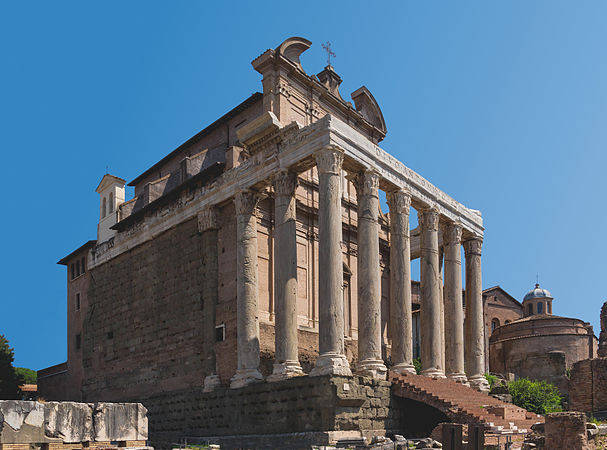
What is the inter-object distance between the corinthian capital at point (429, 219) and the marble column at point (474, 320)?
3.74 m

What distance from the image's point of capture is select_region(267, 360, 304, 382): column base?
66.9 feet

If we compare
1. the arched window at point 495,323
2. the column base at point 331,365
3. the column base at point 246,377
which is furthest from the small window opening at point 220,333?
the arched window at point 495,323

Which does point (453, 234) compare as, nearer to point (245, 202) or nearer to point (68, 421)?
point (245, 202)

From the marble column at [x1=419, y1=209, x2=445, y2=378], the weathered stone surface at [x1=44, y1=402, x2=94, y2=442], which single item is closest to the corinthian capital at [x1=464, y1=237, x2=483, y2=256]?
the marble column at [x1=419, y1=209, x2=445, y2=378]

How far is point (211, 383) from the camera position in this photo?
2306 cm

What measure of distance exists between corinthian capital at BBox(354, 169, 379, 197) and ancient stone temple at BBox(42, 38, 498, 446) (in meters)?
0.04

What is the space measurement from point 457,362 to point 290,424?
861 cm

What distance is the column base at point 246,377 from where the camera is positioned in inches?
849

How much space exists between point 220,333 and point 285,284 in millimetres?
3754

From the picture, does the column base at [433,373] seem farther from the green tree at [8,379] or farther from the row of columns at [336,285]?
the green tree at [8,379]

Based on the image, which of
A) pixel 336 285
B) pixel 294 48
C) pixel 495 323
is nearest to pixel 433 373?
pixel 336 285

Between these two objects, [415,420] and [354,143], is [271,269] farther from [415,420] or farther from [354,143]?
[415,420]

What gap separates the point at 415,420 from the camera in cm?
2117

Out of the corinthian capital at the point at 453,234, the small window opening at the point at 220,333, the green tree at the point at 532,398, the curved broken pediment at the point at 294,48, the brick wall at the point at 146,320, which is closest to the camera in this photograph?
the small window opening at the point at 220,333
